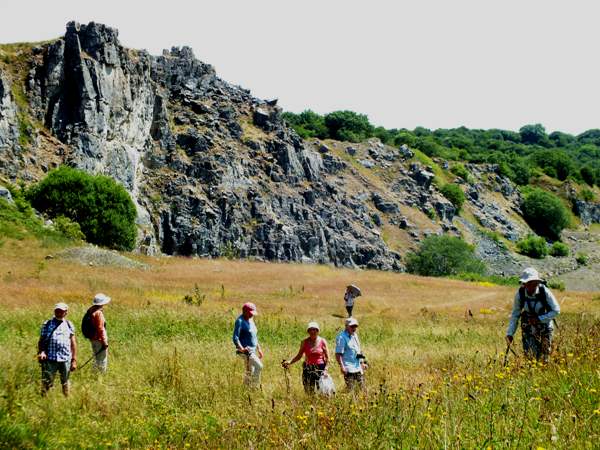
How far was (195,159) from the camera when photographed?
3174 inches

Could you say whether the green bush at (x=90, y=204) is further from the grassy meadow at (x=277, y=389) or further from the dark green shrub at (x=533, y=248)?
the dark green shrub at (x=533, y=248)

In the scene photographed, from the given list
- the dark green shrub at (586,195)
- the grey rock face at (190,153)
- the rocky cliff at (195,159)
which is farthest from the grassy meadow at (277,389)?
the dark green shrub at (586,195)

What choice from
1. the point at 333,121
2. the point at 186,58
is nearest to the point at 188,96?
the point at 186,58

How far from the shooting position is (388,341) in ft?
64.8

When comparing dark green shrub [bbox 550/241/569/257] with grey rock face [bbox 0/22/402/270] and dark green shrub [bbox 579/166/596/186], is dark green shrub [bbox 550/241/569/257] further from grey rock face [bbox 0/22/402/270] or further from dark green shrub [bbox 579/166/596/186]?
dark green shrub [bbox 579/166/596/186]

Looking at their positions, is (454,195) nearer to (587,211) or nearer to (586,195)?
(587,211)

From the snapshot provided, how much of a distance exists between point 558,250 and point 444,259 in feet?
165

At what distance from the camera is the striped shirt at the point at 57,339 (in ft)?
33.1

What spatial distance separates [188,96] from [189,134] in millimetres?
9808

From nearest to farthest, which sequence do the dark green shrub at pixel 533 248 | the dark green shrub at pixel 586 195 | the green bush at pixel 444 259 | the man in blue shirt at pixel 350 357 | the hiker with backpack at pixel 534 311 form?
the hiker with backpack at pixel 534 311 → the man in blue shirt at pixel 350 357 → the green bush at pixel 444 259 → the dark green shrub at pixel 533 248 → the dark green shrub at pixel 586 195

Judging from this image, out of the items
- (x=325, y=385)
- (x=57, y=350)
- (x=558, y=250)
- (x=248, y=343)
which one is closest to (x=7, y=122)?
(x=57, y=350)

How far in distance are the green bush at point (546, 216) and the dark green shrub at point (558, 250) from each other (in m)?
10.8

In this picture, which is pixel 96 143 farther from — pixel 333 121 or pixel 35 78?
pixel 333 121

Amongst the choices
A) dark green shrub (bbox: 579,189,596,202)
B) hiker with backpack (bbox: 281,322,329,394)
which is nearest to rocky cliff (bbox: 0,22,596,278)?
hiker with backpack (bbox: 281,322,329,394)
